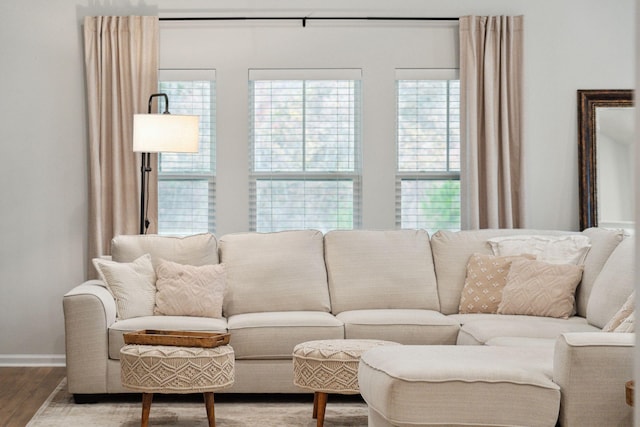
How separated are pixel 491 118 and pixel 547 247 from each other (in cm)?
108

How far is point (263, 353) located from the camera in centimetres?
460

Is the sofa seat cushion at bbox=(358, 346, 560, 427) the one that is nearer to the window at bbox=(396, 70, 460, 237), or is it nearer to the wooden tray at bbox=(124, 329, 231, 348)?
the wooden tray at bbox=(124, 329, 231, 348)

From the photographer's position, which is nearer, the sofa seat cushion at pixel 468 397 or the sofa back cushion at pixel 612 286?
the sofa seat cushion at pixel 468 397

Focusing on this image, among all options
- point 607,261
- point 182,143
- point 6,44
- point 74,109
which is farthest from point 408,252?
point 6,44

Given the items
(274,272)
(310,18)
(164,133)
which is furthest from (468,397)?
(310,18)

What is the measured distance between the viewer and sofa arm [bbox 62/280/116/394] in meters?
4.52

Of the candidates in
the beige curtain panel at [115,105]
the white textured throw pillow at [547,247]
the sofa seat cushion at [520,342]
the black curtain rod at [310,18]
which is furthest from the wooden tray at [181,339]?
the black curtain rod at [310,18]

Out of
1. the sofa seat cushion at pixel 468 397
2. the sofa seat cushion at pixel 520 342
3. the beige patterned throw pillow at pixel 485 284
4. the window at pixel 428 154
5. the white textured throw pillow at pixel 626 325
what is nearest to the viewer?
the sofa seat cushion at pixel 468 397

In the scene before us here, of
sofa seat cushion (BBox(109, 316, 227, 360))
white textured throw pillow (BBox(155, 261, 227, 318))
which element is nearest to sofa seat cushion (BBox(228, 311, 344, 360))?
sofa seat cushion (BBox(109, 316, 227, 360))

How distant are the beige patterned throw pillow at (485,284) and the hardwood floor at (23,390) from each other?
247cm

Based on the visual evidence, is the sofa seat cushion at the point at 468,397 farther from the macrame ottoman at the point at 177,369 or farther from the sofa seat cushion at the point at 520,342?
the macrame ottoman at the point at 177,369

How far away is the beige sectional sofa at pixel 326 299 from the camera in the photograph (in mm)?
4520

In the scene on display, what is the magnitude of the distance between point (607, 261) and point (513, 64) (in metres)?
1.76

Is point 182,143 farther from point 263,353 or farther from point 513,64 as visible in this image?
point 513,64
